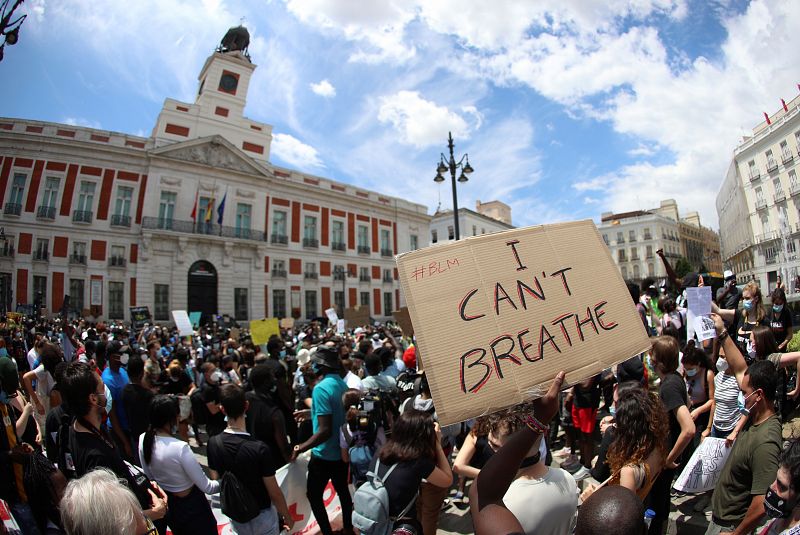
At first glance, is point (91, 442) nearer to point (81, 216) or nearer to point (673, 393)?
point (673, 393)

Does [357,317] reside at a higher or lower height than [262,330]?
higher

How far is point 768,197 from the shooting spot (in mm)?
26203

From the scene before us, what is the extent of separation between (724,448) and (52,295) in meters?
29.1

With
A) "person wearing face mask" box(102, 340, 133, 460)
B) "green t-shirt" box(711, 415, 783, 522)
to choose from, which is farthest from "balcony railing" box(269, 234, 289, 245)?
"green t-shirt" box(711, 415, 783, 522)

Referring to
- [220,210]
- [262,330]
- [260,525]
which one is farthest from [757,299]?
[220,210]

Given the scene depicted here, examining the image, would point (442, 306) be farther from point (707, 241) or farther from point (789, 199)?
point (707, 241)

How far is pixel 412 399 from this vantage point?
13.0 feet

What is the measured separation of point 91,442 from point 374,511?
1.60m

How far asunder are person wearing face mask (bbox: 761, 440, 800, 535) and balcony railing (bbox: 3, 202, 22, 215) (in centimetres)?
3128

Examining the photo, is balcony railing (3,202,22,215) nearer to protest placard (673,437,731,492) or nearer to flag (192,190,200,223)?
flag (192,190,200,223)

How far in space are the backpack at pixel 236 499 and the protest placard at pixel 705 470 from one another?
2874mm

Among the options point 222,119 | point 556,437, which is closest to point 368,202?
point 222,119

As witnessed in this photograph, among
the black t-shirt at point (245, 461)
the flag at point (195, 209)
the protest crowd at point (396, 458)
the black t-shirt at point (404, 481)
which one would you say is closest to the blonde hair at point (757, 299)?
the protest crowd at point (396, 458)

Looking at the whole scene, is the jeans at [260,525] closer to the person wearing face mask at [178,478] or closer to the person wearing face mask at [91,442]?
the person wearing face mask at [178,478]
